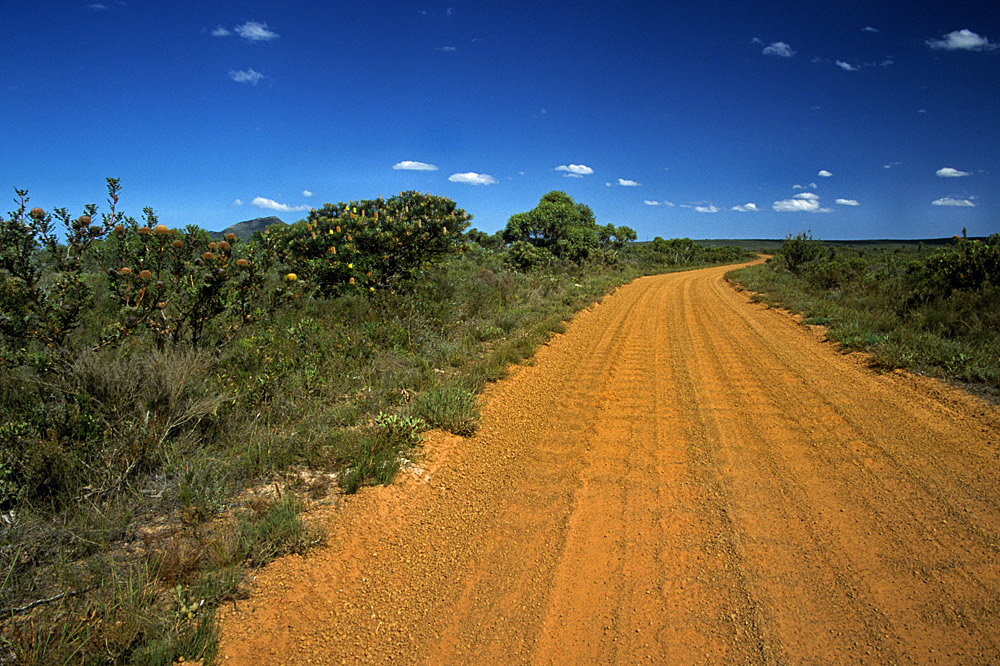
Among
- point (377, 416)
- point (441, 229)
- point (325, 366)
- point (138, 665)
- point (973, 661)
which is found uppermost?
point (441, 229)

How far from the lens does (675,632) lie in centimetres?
242

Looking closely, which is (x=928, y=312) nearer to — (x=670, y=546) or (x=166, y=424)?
(x=670, y=546)

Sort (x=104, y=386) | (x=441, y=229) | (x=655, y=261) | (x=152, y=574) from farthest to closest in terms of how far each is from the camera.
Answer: (x=655, y=261) < (x=441, y=229) < (x=104, y=386) < (x=152, y=574)

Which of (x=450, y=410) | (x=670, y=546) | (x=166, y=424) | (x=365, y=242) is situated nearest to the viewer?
(x=670, y=546)

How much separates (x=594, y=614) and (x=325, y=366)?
4.29 meters

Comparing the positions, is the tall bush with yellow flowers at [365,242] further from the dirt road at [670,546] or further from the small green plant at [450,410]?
the dirt road at [670,546]

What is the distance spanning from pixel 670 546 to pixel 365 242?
7503mm

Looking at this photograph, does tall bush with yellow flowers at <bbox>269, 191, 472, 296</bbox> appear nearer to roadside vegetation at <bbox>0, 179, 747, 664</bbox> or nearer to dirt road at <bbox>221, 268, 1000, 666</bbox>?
roadside vegetation at <bbox>0, 179, 747, 664</bbox>

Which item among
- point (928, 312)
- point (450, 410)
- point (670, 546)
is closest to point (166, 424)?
point (450, 410)

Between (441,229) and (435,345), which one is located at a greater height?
(441,229)

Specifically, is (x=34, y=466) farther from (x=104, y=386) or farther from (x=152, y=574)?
(x=152, y=574)

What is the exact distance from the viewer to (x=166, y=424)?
12.2 ft

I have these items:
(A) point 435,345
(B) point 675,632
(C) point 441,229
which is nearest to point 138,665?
(B) point 675,632

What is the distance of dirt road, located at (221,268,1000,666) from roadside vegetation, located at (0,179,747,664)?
0.37m
